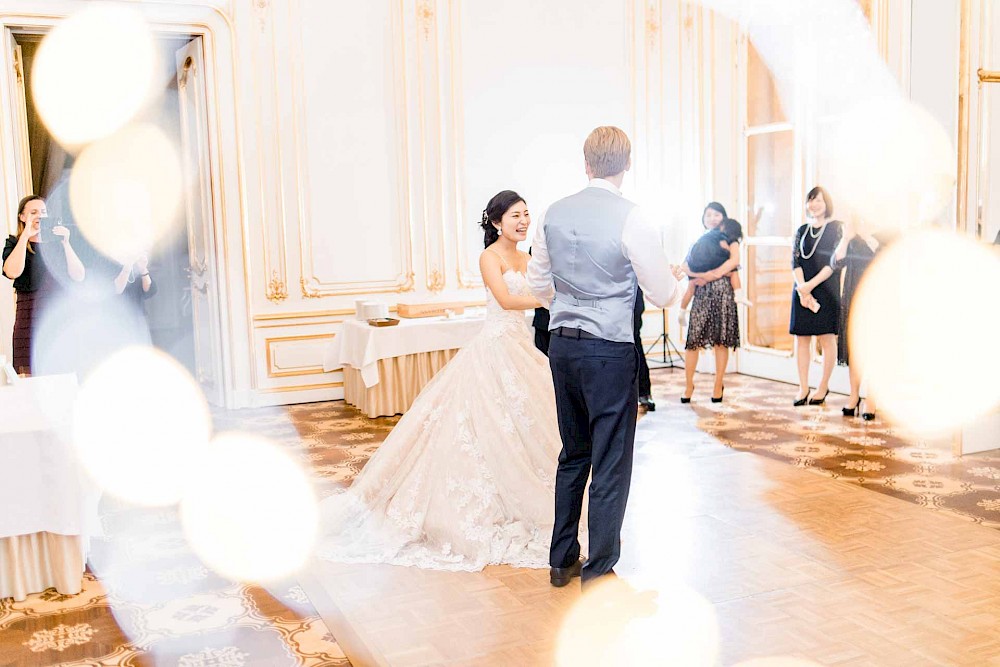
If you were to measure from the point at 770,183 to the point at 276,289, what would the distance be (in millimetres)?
4518

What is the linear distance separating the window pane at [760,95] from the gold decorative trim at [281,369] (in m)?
4.38

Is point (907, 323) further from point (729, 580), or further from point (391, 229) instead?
point (391, 229)

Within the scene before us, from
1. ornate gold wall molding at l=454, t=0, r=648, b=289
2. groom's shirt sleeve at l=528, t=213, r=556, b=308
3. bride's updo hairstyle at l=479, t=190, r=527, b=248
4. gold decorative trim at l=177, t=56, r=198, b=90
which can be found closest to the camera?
groom's shirt sleeve at l=528, t=213, r=556, b=308

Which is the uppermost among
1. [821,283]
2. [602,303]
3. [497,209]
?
[497,209]

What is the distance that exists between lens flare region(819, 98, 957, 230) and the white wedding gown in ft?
11.0

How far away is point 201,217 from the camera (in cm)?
782

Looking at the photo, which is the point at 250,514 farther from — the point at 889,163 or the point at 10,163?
the point at 889,163

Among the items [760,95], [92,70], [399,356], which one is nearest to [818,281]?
[760,95]

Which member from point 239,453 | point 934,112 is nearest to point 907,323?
point 934,112

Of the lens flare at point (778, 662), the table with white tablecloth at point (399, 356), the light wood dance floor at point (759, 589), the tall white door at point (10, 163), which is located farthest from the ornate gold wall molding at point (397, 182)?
the lens flare at point (778, 662)

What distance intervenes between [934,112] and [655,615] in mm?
4198

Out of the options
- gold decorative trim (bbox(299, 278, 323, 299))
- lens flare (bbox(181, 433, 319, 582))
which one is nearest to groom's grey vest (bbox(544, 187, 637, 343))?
lens flare (bbox(181, 433, 319, 582))

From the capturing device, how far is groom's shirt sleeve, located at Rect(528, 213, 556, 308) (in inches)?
131

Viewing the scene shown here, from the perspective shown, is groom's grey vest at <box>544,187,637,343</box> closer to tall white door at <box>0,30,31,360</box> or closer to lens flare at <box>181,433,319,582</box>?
lens flare at <box>181,433,319,582</box>
